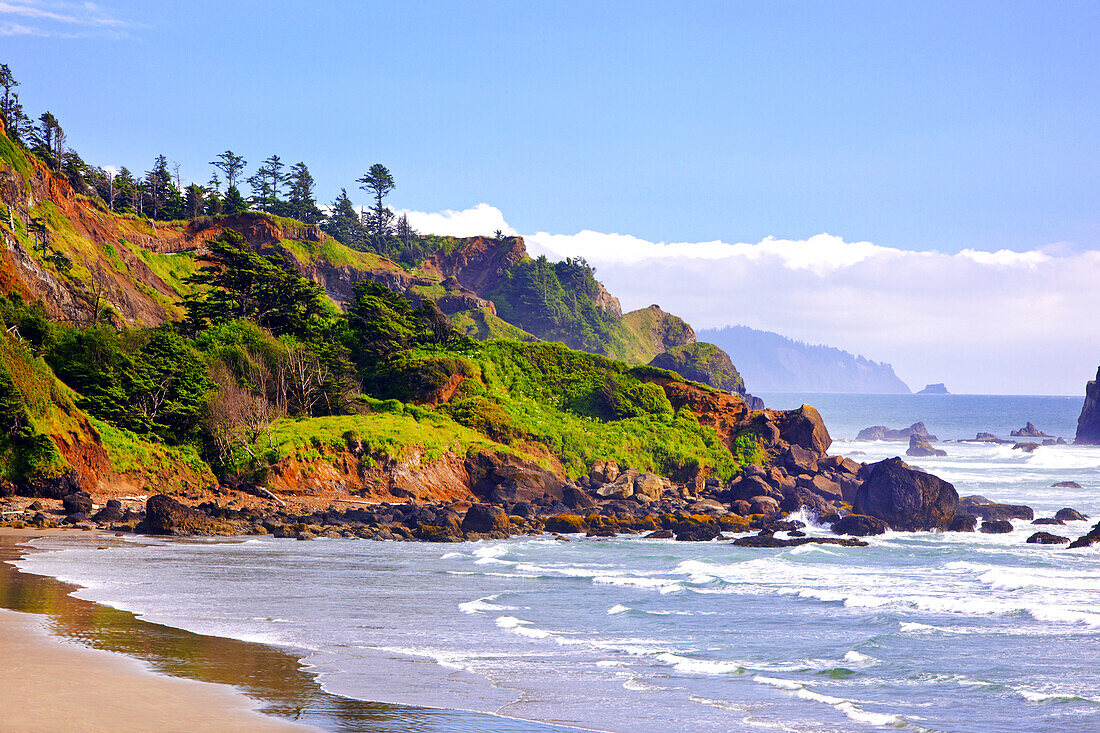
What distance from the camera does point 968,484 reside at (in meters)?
71.8

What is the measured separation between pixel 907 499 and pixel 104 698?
39711mm

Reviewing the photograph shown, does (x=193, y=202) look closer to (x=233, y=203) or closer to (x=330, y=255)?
(x=233, y=203)

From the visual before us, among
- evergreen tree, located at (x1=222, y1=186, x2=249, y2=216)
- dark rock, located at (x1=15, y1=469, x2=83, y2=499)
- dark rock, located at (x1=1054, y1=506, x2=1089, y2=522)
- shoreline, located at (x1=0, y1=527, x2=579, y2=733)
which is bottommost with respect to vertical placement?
dark rock, located at (x1=1054, y1=506, x2=1089, y2=522)

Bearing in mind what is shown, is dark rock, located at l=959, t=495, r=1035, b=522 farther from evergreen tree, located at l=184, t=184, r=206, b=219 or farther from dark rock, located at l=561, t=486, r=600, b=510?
evergreen tree, located at l=184, t=184, r=206, b=219

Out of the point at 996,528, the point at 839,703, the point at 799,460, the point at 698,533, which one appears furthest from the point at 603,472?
the point at 839,703

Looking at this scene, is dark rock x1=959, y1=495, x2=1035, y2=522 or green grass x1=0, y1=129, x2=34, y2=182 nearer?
dark rock x1=959, y1=495, x2=1035, y2=522

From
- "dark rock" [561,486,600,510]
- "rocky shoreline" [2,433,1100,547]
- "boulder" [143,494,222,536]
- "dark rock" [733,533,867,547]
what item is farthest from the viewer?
"dark rock" [561,486,600,510]

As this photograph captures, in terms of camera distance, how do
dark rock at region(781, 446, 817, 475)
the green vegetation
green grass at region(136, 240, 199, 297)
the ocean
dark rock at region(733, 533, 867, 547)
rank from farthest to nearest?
the green vegetation, green grass at region(136, 240, 199, 297), dark rock at region(781, 446, 817, 475), dark rock at region(733, 533, 867, 547), the ocean

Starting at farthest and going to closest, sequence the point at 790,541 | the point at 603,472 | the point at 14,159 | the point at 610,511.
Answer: the point at 14,159
the point at 603,472
the point at 610,511
the point at 790,541

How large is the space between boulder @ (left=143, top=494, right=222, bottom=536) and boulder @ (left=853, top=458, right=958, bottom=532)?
31.1m

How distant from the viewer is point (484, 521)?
40.1m

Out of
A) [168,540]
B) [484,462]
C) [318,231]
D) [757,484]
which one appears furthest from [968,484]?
[318,231]

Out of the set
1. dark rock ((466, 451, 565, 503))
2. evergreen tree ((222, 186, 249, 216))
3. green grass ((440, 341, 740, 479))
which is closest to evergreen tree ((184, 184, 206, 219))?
evergreen tree ((222, 186, 249, 216))

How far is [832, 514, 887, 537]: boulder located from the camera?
42.2 meters
